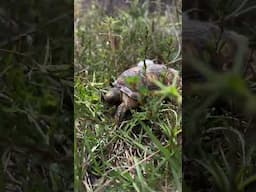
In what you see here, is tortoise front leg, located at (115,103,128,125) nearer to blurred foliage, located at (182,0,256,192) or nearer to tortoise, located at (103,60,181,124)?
tortoise, located at (103,60,181,124)

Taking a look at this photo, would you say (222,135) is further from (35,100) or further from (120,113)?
(35,100)

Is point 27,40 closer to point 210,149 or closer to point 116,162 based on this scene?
point 116,162

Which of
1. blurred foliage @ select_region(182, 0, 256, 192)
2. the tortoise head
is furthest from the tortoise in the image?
blurred foliage @ select_region(182, 0, 256, 192)

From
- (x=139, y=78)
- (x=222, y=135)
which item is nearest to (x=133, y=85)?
(x=139, y=78)

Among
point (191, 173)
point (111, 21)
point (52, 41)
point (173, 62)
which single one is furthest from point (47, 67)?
point (191, 173)

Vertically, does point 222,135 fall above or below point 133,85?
below

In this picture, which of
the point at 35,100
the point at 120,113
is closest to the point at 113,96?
the point at 120,113
